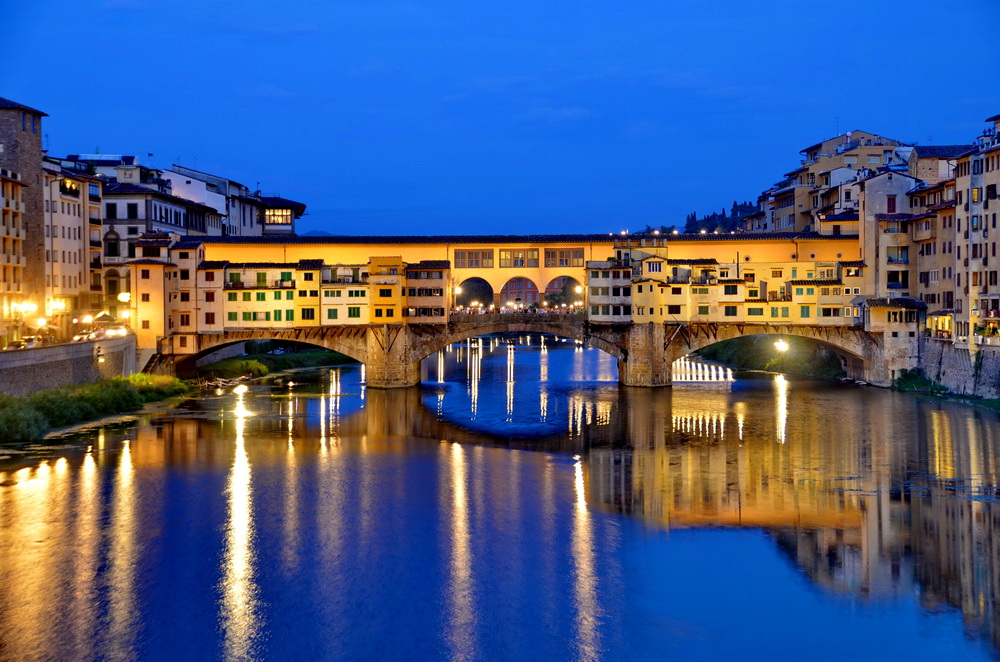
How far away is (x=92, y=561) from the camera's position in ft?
76.0

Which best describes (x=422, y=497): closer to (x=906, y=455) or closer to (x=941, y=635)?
(x=941, y=635)

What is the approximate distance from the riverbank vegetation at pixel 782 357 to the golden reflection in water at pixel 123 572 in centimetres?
4632

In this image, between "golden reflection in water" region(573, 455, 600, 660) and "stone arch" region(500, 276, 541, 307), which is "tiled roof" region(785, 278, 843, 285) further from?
"stone arch" region(500, 276, 541, 307)

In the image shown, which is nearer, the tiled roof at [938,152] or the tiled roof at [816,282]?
the tiled roof at [816,282]

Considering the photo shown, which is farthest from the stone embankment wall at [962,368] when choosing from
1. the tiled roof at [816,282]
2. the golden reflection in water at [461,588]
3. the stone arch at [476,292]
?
the stone arch at [476,292]

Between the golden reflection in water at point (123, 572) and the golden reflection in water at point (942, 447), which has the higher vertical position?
the golden reflection in water at point (942, 447)

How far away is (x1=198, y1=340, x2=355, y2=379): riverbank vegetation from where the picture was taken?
64.8 meters

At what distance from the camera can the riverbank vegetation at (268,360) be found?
64.8 m

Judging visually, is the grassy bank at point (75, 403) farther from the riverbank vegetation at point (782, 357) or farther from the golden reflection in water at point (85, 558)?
the riverbank vegetation at point (782, 357)

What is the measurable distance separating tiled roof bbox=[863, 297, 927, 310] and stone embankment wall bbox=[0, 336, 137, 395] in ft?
133

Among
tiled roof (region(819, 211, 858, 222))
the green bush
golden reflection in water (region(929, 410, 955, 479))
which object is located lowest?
golden reflection in water (region(929, 410, 955, 479))

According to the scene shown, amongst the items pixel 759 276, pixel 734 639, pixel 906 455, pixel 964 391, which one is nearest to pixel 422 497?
pixel 734 639

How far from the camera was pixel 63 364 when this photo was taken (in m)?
43.8

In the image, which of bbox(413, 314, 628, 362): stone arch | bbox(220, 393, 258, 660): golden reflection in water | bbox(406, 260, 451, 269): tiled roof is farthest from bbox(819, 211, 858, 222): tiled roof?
bbox(220, 393, 258, 660): golden reflection in water
